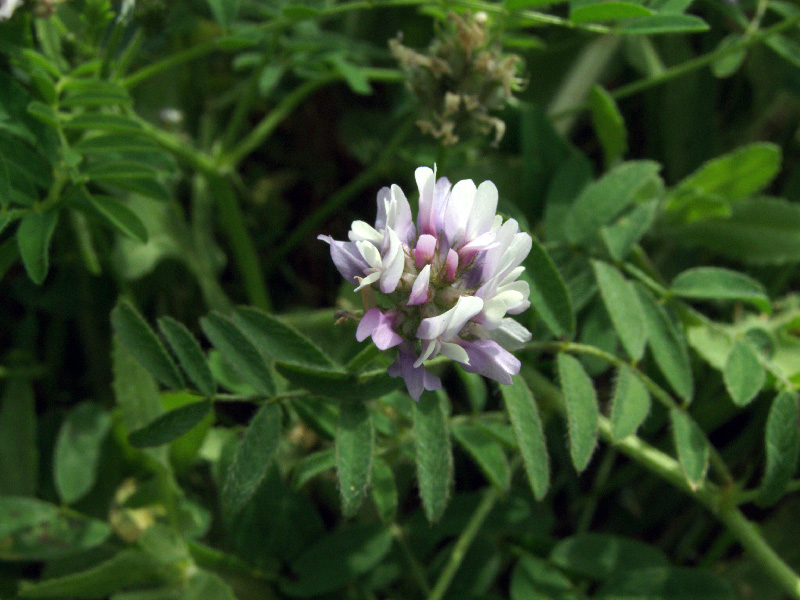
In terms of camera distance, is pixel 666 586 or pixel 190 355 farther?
pixel 666 586

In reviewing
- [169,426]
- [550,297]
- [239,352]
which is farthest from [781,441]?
[169,426]

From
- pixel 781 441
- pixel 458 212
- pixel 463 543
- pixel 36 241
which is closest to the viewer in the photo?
pixel 458 212

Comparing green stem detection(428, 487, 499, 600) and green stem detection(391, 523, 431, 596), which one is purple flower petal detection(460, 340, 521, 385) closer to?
green stem detection(428, 487, 499, 600)

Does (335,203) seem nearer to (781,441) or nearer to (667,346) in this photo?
(667,346)

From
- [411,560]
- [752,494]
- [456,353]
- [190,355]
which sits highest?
[456,353]

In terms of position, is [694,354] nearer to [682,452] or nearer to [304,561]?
[682,452]

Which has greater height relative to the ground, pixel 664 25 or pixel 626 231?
pixel 664 25

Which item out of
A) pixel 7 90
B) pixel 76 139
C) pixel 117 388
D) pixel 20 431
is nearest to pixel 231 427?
pixel 117 388
